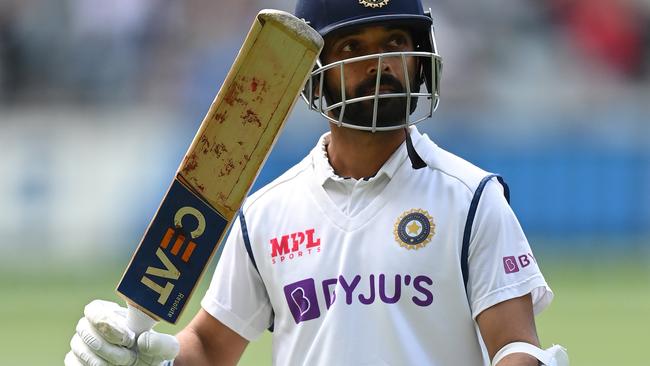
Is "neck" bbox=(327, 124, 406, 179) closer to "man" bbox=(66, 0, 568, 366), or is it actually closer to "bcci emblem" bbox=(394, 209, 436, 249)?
"man" bbox=(66, 0, 568, 366)

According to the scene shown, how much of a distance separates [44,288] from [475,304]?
7489 millimetres

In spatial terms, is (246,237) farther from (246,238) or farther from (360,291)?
(360,291)

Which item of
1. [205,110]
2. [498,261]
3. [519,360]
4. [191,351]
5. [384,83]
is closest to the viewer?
[519,360]

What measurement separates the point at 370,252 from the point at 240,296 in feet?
1.48

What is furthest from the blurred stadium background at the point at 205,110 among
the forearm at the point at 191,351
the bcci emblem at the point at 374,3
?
the bcci emblem at the point at 374,3

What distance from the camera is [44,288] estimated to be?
10.5 metres

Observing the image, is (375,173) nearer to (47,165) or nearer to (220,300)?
(220,300)

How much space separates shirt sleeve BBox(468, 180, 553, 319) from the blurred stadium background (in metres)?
5.67

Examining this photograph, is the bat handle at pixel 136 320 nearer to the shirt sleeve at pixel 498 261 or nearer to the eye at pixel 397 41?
the shirt sleeve at pixel 498 261

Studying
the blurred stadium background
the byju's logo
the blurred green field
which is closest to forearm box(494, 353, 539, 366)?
the byju's logo

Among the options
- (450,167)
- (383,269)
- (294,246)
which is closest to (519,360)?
(383,269)

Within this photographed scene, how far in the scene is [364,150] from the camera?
148 inches

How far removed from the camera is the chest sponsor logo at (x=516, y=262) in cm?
344

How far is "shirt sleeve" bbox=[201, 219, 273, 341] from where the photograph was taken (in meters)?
3.81
